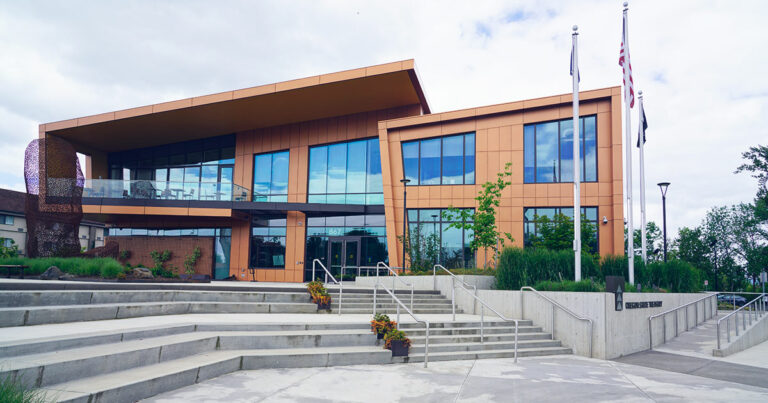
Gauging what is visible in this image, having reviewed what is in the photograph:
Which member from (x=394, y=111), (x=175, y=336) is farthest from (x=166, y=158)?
(x=175, y=336)

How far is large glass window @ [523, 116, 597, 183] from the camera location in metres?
22.3

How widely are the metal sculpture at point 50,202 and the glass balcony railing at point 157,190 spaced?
23.4 ft

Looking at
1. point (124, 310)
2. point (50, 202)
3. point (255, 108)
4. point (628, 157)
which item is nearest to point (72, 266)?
point (50, 202)

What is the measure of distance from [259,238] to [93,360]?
2327cm

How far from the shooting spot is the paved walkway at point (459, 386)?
716cm

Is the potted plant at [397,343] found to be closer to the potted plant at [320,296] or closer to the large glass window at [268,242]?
the potted plant at [320,296]

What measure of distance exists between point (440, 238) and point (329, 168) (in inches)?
322

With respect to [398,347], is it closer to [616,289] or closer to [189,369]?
[189,369]

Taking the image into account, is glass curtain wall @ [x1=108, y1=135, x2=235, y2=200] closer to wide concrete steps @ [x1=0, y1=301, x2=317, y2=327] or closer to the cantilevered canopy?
the cantilevered canopy

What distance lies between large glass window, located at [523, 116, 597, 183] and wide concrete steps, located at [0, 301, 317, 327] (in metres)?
13.9

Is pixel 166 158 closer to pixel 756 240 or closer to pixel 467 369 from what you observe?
pixel 467 369

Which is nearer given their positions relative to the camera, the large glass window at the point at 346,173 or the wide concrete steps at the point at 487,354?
the wide concrete steps at the point at 487,354

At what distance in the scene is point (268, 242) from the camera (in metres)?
29.1

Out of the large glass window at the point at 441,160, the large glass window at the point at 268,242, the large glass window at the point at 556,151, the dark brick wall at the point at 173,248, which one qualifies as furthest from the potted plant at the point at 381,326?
the dark brick wall at the point at 173,248
